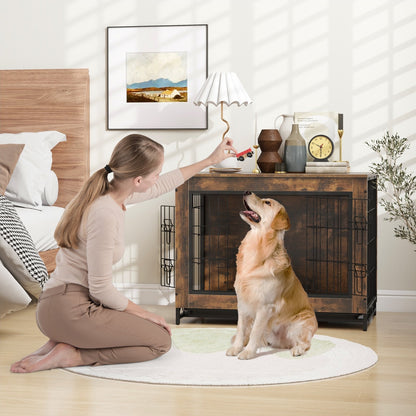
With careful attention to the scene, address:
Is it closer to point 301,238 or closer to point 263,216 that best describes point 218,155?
point 263,216

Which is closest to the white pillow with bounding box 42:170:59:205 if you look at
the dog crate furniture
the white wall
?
the white wall

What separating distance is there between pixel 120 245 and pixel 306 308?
2.97ft

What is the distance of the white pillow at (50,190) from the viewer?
4266mm

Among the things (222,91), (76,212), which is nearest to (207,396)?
(76,212)

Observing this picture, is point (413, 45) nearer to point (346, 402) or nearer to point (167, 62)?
point (167, 62)

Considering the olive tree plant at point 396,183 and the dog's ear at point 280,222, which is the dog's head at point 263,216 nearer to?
the dog's ear at point 280,222

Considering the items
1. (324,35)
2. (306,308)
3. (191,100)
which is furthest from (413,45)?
(306,308)

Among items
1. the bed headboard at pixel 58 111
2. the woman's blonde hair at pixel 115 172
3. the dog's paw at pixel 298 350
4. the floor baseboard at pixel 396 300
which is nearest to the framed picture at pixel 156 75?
the bed headboard at pixel 58 111

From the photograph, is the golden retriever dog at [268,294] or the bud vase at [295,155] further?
the bud vase at [295,155]

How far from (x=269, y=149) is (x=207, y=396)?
178 cm

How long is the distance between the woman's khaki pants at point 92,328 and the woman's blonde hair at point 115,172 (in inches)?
8.6

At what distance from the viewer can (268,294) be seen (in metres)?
3.05

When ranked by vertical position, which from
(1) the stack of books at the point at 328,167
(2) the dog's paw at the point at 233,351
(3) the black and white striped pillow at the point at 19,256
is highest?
(1) the stack of books at the point at 328,167

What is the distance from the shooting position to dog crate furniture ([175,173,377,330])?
3643 mm
